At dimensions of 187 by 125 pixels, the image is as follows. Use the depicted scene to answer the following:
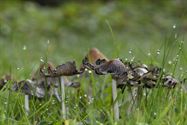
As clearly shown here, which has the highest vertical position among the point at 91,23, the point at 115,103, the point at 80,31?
the point at 91,23

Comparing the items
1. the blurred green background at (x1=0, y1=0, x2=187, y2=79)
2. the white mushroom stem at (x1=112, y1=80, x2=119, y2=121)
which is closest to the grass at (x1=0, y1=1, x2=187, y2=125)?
the blurred green background at (x1=0, y1=0, x2=187, y2=79)

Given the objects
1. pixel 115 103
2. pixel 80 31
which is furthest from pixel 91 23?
pixel 115 103

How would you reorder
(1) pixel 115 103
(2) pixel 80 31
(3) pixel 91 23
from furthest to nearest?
(3) pixel 91 23, (2) pixel 80 31, (1) pixel 115 103

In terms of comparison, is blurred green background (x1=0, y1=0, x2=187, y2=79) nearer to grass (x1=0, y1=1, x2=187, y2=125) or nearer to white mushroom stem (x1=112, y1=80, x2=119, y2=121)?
grass (x1=0, y1=1, x2=187, y2=125)

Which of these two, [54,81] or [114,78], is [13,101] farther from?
[114,78]

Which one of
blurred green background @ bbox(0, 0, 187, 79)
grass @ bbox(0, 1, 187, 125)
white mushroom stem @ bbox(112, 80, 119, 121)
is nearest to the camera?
white mushroom stem @ bbox(112, 80, 119, 121)

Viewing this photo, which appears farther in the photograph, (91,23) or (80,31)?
(91,23)

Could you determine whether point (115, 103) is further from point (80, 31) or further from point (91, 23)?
point (91, 23)

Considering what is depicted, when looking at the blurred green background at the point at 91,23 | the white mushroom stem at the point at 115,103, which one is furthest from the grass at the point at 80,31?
the white mushroom stem at the point at 115,103

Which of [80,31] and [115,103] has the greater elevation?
[80,31]

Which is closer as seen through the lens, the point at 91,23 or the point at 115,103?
the point at 115,103

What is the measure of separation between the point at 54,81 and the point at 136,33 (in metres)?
8.48

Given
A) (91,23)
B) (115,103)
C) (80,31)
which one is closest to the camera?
(115,103)

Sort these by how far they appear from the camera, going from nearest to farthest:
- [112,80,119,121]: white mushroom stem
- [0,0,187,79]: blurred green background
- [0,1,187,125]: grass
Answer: [112,80,119,121]: white mushroom stem, [0,1,187,125]: grass, [0,0,187,79]: blurred green background
